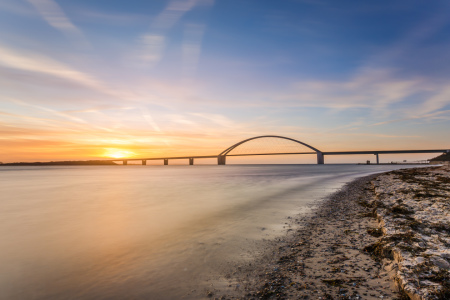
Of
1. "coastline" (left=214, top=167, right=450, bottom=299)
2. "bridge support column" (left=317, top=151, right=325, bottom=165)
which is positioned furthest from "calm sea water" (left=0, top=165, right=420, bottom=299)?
"bridge support column" (left=317, top=151, right=325, bottom=165)

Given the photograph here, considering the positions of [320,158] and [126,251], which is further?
[320,158]

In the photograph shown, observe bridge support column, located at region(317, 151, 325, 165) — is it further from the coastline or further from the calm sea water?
the coastline

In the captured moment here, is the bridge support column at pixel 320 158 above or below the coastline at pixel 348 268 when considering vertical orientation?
above

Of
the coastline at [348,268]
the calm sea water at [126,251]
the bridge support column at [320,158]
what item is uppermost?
the bridge support column at [320,158]

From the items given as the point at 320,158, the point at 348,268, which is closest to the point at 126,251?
the point at 348,268

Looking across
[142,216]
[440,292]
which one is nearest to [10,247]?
[142,216]

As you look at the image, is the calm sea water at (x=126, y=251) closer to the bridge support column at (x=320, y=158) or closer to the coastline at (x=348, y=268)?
the coastline at (x=348, y=268)

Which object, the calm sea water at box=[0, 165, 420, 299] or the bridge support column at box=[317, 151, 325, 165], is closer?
the calm sea water at box=[0, 165, 420, 299]

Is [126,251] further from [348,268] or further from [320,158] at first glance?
[320,158]

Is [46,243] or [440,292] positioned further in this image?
[46,243]

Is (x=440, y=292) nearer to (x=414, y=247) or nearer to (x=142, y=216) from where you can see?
(x=414, y=247)

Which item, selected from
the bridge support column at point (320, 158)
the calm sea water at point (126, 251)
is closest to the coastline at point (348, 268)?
the calm sea water at point (126, 251)

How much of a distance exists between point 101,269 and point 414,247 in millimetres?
6631

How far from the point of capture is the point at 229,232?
8.37m
